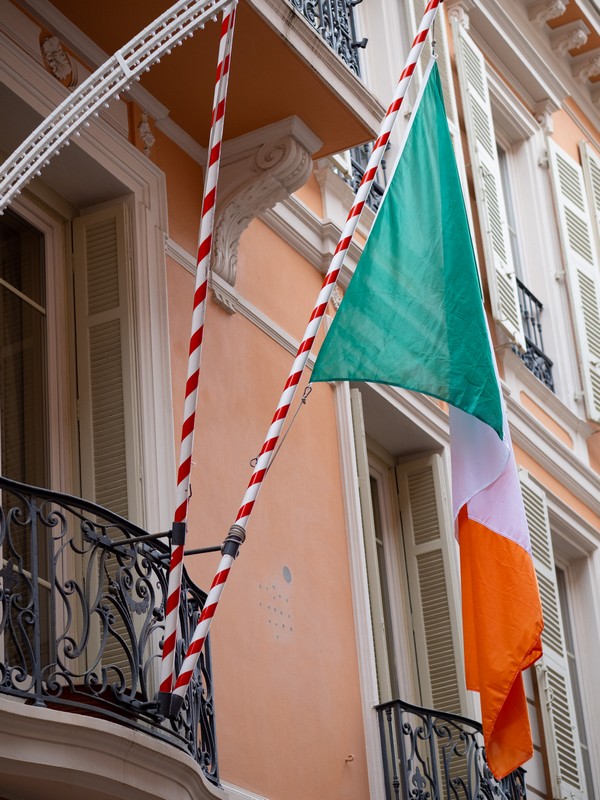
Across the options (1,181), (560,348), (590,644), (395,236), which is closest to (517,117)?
(560,348)

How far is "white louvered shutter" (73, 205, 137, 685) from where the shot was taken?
7359 millimetres

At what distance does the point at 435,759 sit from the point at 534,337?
472cm

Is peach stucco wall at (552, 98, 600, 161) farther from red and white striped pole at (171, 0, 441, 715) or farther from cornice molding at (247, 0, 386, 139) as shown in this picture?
red and white striped pole at (171, 0, 441, 715)

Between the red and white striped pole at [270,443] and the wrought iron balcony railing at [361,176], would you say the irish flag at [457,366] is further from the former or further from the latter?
the wrought iron balcony railing at [361,176]

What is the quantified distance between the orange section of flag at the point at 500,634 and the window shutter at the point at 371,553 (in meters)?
1.35

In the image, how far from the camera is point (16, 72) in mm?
7309

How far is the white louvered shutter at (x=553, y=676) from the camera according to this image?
10.3m

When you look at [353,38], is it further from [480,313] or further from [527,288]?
[527,288]

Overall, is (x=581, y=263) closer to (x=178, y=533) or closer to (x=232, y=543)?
(x=232, y=543)

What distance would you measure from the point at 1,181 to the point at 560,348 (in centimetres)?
719

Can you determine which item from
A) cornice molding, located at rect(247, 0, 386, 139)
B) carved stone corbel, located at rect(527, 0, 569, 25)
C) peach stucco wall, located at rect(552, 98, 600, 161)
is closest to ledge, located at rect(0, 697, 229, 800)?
cornice molding, located at rect(247, 0, 386, 139)

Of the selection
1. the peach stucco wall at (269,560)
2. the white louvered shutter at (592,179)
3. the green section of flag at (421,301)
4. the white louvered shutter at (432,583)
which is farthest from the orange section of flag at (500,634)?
the white louvered shutter at (592,179)

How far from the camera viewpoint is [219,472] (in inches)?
311

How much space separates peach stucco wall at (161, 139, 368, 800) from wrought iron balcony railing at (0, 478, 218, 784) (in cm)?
53
